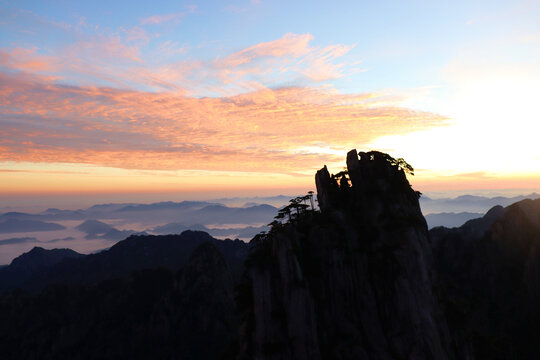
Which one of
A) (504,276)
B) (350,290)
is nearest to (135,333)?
(350,290)

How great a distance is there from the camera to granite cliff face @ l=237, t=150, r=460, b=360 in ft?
180

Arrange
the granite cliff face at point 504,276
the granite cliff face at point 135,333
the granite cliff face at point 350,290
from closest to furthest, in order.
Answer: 1. the granite cliff face at point 350,290
2. the granite cliff face at point 504,276
3. the granite cliff face at point 135,333

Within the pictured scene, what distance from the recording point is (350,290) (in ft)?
196

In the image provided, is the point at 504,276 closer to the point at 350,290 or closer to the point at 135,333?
the point at 350,290

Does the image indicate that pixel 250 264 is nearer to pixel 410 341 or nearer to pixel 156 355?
pixel 410 341

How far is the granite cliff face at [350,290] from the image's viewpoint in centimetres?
5472

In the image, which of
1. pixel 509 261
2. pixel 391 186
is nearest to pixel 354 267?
pixel 391 186

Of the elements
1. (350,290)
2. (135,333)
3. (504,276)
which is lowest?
(135,333)

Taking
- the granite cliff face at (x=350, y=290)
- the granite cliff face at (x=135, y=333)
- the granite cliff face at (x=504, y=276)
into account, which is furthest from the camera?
the granite cliff face at (x=135, y=333)

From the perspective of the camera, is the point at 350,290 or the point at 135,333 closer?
the point at 350,290

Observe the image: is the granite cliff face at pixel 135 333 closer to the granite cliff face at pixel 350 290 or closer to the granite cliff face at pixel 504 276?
the granite cliff face at pixel 504 276

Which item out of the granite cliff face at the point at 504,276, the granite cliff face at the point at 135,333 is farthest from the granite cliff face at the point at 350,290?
the granite cliff face at the point at 135,333

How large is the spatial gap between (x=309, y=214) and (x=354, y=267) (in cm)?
2144

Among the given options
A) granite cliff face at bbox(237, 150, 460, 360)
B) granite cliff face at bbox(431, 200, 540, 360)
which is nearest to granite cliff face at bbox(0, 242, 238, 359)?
granite cliff face at bbox(431, 200, 540, 360)
